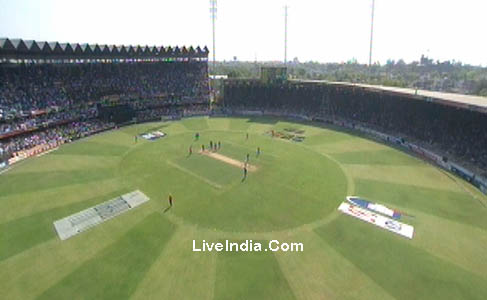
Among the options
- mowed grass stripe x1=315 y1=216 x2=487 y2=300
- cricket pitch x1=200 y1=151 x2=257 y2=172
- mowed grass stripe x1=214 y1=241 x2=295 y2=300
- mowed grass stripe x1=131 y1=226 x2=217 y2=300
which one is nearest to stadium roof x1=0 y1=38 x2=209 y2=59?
cricket pitch x1=200 y1=151 x2=257 y2=172

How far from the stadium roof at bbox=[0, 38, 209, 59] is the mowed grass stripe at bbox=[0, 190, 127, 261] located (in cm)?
4016

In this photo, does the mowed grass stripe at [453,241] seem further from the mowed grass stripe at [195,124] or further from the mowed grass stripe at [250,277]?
the mowed grass stripe at [195,124]

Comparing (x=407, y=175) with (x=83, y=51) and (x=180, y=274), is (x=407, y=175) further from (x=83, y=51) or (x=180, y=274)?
(x=83, y=51)

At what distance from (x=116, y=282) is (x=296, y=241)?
12.9 meters

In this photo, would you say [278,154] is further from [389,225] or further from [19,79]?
[19,79]

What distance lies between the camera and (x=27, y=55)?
51.2 m

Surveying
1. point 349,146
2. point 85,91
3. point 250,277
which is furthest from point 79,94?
point 250,277

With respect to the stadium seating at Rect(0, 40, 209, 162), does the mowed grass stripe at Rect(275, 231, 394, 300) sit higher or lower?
lower

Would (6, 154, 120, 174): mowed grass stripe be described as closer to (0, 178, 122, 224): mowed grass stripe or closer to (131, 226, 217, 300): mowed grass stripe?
(0, 178, 122, 224): mowed grass stripe

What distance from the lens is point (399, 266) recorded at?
18891mm

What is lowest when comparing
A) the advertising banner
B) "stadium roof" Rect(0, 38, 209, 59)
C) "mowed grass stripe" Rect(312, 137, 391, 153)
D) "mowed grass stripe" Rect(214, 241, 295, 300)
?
"mowed grass stripe" Rect(214, 241, 295, 300)

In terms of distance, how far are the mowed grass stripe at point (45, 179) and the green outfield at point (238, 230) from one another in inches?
4.8

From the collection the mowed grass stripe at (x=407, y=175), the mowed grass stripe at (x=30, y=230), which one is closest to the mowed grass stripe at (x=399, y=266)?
the mowed grass stripe at (x=407, y=175)

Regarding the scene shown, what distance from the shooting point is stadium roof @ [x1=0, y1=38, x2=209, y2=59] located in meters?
49.4
